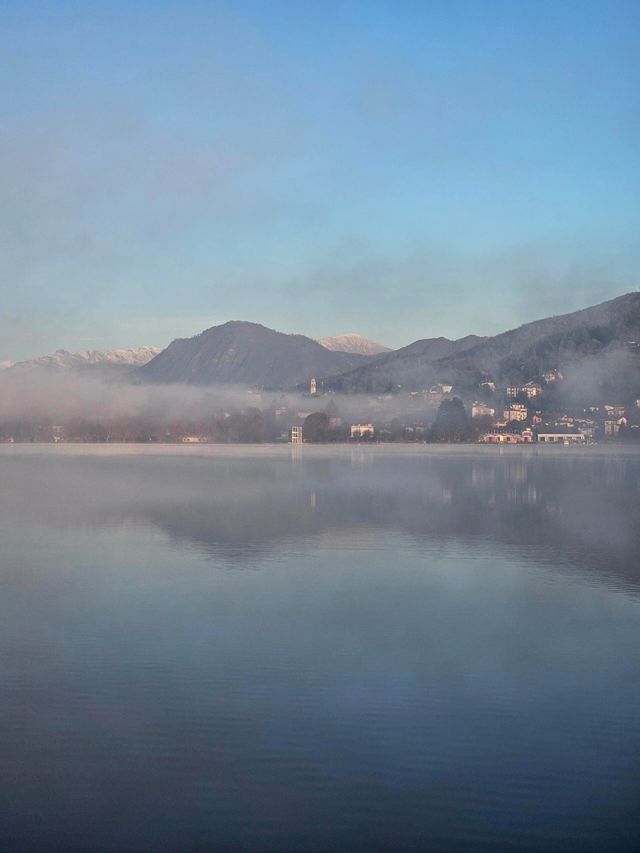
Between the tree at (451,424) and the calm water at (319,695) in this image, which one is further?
the tree at (451,424)

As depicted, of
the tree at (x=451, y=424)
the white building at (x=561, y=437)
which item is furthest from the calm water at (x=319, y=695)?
the white building at (x=561, y=437)

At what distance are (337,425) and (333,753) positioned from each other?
104238 mm

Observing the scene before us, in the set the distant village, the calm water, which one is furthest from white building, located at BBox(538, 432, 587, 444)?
the calm water

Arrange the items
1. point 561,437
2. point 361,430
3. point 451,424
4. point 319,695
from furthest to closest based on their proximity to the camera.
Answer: point 361,430, point 561,437, point 451,424, point 319,695

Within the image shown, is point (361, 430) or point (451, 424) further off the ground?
point (451, 424)

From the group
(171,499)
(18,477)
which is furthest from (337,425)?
A: (171,499)

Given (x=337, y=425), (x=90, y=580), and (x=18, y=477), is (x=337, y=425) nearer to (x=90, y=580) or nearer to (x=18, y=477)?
(x=18, y=477)

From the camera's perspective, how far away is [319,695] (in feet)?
21.9

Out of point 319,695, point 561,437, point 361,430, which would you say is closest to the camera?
point 319,695

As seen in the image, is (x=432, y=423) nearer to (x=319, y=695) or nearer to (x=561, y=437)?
(x=561, y=437)

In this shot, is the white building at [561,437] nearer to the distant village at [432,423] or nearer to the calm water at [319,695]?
the distant village at [432,423]

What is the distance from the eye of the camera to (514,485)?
1177 inches

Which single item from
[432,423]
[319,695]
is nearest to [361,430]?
[432,423]

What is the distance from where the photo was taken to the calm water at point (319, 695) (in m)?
4.84
